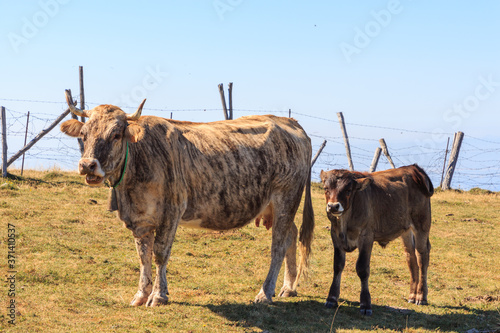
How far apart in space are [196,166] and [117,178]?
121 cm

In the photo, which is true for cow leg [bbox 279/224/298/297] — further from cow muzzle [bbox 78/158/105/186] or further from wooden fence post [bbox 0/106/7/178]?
wooden fence post [bbox 0/106/7/178]

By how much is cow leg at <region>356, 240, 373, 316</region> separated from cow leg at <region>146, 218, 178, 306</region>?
9.26 feet

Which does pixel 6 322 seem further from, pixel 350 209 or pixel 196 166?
pixel 350 209

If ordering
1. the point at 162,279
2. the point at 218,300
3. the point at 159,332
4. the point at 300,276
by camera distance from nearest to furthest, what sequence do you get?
the point at 159,332 → the point at 162,279 → the point at 218,300 → the point at 300,276

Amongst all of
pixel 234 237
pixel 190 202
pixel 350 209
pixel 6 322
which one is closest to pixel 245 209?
pixel 190 202

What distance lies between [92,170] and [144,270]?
1.88 metres

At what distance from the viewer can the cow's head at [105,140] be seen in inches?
285

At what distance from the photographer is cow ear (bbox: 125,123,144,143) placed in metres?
7.63

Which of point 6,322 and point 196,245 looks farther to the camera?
point 196,245

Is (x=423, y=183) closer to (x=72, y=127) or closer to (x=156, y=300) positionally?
(x=156, y=300)

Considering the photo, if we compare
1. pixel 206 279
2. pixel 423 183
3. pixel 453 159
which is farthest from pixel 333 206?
pixel 453 159

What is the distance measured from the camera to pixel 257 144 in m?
9.16

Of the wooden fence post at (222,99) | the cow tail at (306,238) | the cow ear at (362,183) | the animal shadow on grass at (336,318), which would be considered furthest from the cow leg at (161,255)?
the wooden fence post at (222,99)

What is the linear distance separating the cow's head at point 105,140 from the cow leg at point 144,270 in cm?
113
